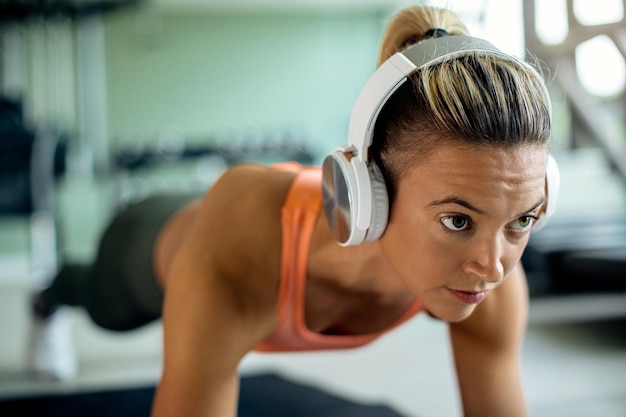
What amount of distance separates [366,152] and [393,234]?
12 centimetres

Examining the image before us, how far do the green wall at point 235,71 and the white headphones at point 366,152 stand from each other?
16.8ft

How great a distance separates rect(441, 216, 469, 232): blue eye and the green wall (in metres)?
5.22

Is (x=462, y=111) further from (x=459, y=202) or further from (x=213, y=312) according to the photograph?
(x=213, y=312)

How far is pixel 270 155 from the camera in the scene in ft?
18.0

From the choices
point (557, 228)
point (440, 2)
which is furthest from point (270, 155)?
point (440, 2)

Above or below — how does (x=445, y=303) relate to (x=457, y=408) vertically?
above

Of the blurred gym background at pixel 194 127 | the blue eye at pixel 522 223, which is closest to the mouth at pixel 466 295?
the blue eye at pixel 522 223

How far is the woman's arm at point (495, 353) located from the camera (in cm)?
122

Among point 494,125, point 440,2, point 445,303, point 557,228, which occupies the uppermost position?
point 440,2

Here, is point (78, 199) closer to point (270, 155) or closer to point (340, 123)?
point (270, 155)

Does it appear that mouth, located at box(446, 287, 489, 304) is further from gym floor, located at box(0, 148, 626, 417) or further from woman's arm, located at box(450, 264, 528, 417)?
gym floor, located at box(0, 148, 626, 417)

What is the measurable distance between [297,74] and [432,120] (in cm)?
585

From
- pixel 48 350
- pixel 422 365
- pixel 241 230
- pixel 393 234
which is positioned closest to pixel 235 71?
pixel 48 350

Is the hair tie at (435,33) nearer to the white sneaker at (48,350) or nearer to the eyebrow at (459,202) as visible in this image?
the eyebrow at (459,202)
